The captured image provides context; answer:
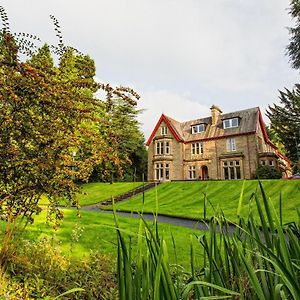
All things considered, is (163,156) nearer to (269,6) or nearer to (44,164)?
(269,6)

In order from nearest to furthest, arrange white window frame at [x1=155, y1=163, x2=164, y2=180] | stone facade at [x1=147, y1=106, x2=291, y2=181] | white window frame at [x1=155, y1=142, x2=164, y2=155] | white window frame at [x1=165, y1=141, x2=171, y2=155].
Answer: stone facade at [x1=147, y1=106, x2=291, y2=181], white window frame at [x1=155, y1=163, x2=164, y2=180], white window frame at [x1=165, y1=141, x2=171, y2=155], white window frame at [x1=155, y1=142, x2=164, y2=155]

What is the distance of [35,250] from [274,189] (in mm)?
19087

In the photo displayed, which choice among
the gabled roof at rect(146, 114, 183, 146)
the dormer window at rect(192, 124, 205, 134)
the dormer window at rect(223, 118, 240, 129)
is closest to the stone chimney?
the dormer window at rect(192, 124, 205, 134)

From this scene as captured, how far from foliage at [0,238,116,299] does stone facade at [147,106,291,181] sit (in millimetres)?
29280

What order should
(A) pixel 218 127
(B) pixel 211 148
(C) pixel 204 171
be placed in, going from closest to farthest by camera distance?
(B) pixel 211 148 < (A) pixel 218 127 < (C) pixel 204 171

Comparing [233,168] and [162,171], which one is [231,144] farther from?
[162,171]

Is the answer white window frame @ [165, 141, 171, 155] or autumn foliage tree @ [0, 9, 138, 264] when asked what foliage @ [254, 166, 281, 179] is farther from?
autumn foliage tree @ [0, 9, 138, 264]

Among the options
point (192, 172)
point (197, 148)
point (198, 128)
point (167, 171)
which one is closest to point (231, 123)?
point (198, 128)

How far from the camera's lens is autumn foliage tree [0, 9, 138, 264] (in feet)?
13.8

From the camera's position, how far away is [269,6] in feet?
24.2

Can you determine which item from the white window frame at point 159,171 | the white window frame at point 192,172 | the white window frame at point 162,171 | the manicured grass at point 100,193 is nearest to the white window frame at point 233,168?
the white window frame at point 192,172

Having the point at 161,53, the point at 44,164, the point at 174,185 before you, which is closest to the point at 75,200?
the point at 44,164

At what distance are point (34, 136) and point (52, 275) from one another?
2.30m

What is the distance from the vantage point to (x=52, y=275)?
177 inches
